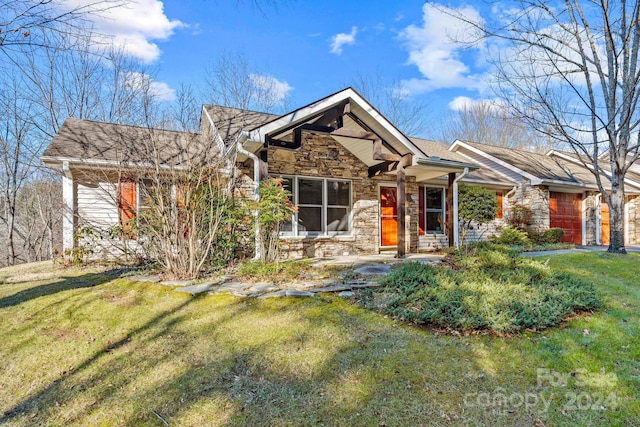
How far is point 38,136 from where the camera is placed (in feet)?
50.4

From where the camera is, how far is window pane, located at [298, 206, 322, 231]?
9.24 m

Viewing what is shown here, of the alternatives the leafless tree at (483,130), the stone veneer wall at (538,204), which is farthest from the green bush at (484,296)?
the leafless tree at (483,130)

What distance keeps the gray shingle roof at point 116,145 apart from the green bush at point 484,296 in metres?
4.89

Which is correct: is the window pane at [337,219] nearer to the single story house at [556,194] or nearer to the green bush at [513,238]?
the green bush at [513,238]

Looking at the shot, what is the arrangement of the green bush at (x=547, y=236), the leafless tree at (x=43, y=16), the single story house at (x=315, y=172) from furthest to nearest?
the green bush at (x=547, y=236), the single story house at (x=315, y=172), the leafless tree at (x=43, y=16)

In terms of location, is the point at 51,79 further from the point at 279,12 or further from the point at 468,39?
the point at 468,39

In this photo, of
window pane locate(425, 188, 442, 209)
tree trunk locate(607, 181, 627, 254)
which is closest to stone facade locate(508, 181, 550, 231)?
tree trunk locate(607, 181, 627, 254)

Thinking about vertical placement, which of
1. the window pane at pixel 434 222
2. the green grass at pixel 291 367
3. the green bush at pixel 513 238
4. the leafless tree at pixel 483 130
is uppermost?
the leafless tree at pixel 483 130

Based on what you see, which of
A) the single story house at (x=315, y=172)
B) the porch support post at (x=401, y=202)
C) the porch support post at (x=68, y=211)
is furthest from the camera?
the porch support post at (x=401, y=202)

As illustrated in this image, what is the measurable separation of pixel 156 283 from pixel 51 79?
16.5m

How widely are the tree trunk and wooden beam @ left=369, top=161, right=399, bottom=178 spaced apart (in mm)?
5861

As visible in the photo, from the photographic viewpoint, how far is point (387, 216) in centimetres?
1053

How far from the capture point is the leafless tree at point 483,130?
23.9 meters

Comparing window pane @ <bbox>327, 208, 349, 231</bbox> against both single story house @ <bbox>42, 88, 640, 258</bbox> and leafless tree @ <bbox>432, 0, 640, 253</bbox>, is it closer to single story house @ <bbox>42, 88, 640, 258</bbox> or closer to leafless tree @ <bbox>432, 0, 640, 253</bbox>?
single story house @ <bbox>42, 88, 640, 258</bbox>
